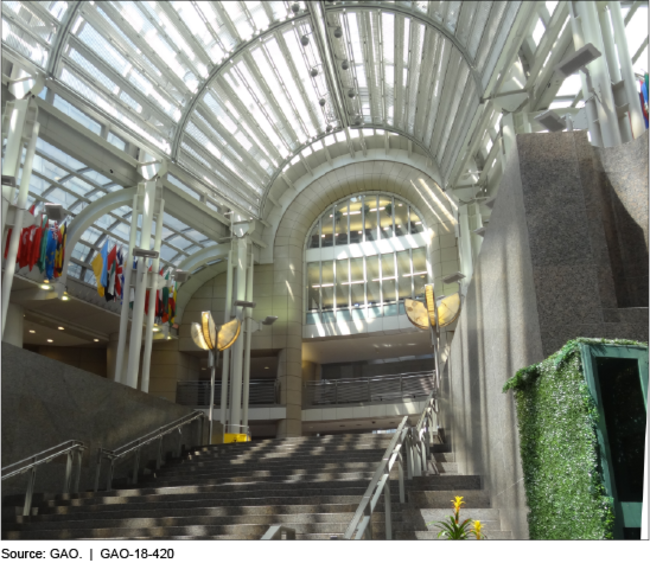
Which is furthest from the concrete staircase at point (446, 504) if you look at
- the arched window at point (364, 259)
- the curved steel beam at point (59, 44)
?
the arched window at point (364, 259)

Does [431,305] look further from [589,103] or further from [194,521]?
[194,521]

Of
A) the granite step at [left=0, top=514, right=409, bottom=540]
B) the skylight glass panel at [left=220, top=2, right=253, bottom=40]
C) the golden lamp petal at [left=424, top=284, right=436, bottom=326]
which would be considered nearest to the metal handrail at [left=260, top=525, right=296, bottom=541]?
the granite step at [left=0, top=514, right=409, bottom=540]

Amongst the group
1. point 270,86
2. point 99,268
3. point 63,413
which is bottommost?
point 63,413

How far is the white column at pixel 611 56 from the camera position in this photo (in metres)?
8.55

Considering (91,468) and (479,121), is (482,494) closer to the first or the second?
(91,468)

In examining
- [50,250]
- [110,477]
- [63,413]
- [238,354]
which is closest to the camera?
[63,413]

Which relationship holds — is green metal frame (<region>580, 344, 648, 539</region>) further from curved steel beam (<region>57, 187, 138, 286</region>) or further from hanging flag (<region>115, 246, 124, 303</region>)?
hanging flag (<region>115, 246, 124, 303</region>)

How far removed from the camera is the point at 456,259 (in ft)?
80.1

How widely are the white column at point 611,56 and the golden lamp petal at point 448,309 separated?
6.44m

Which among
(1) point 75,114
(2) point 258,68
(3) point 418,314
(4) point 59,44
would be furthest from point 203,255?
(4) point 59,44

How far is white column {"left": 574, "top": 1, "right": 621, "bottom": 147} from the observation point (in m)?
8.27

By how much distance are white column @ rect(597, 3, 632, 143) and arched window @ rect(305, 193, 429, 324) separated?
17229 mm

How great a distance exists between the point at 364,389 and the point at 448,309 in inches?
516

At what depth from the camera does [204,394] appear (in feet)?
89.1
